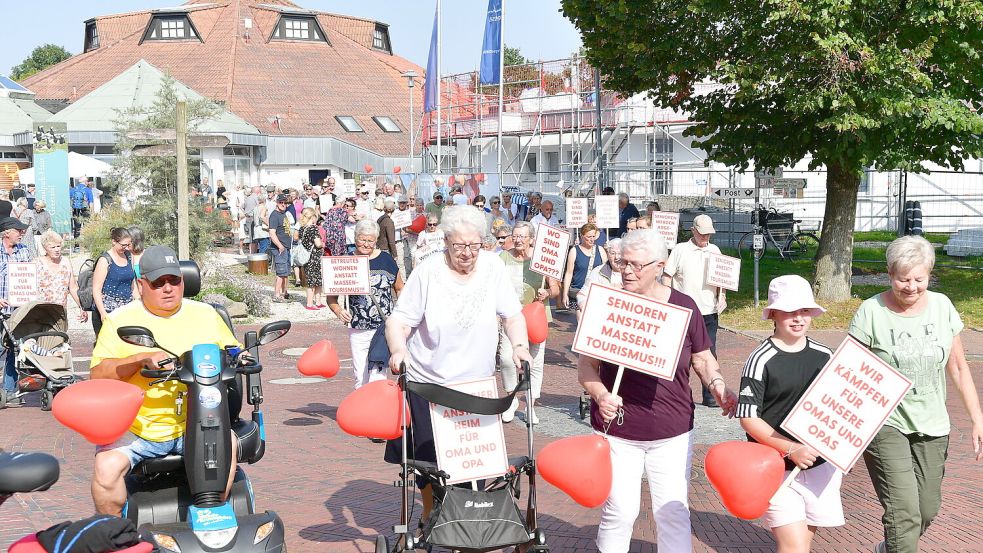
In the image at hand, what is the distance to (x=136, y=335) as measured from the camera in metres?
4.83

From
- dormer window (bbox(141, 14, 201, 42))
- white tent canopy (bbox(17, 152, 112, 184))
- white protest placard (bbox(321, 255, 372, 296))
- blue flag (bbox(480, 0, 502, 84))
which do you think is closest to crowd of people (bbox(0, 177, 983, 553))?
white protest placard (bbox(321, 255, 372, 296))

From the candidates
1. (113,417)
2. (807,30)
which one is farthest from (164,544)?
(807,30)

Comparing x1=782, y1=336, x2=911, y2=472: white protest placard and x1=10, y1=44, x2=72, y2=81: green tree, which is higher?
x1=10, y1=44, x2=72, y2=81: green tree

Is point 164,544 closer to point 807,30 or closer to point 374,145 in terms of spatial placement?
point 807,30

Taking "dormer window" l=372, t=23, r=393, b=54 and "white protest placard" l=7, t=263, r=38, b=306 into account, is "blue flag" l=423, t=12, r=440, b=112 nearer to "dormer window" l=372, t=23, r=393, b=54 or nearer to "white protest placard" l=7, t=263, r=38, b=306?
"white protest placard" l=7, t=263, r=38, b=306

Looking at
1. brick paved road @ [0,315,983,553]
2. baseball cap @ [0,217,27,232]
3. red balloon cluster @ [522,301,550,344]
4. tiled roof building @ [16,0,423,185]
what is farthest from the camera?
tiled roof building @ [16,0,423,185]

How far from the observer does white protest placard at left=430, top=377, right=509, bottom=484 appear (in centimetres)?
521

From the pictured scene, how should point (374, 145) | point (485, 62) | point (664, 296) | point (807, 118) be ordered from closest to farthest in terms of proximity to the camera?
point (664, 296), point (807, 118), point (485, 62), point (374, 145)

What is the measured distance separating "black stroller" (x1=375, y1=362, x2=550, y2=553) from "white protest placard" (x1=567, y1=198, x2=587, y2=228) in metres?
13.7

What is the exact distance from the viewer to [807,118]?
53.7 ft

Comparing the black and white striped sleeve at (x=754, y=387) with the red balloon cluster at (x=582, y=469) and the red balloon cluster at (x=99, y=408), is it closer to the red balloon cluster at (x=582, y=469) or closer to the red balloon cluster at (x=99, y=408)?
the red balloon cluster at (x=582, y=469)

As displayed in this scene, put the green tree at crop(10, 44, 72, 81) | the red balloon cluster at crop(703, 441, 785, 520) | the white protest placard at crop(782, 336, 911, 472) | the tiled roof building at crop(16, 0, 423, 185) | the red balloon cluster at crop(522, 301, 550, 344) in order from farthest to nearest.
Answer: the green tree at crop(10, 44, 72, 81) < the tiled roof building at crop(16, 0, 423, 185) < the red balloon cluster at crop(522, 301, 550, 344) < the white protest placard at crop(782, 336, 911, 472) < the red balloon cluster at crop(703, 441, 785, 520)

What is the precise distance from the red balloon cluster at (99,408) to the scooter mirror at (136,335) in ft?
0.67

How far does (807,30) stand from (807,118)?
5.44ft
